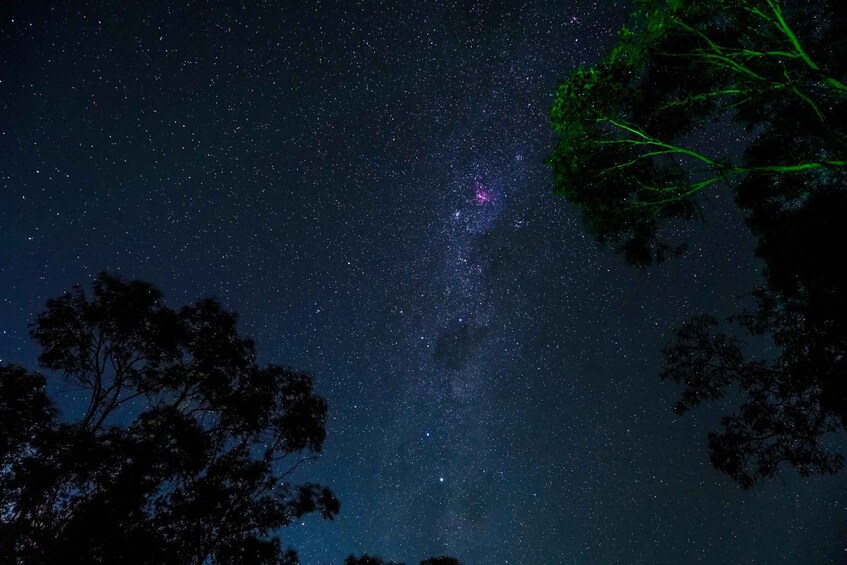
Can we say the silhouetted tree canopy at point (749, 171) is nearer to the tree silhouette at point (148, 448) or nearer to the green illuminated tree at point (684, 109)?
the green illuminated tree at point (684, 109)

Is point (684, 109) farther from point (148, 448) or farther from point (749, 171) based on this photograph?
point (148, 448)

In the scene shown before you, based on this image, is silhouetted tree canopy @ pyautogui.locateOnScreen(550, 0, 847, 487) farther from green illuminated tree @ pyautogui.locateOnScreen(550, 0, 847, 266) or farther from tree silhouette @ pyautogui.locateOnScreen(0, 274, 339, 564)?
tree silhouette @ pyautogui.locateOnScreen(0, 274, 339, 564)

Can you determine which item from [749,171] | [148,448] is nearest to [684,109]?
[749,171]

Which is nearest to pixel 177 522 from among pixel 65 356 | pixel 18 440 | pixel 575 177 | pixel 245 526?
pixel 245 526

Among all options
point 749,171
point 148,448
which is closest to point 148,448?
point 148,448

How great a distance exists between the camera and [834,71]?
8211 mm

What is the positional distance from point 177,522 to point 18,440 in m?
2.86

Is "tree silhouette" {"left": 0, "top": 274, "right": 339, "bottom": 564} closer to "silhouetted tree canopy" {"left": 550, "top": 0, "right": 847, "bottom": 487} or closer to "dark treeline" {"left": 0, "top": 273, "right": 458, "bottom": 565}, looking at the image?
"dark treeline" {"left": 0, "top": 273, "right": 458, "bottom": 565}

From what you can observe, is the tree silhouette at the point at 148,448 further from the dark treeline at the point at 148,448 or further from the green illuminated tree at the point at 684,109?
the green illuminated tree at the point at 684,109

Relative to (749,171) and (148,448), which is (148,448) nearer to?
(148,448)

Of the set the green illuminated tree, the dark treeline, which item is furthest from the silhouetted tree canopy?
the dark treeline

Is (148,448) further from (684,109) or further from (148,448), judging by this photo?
(684,109)

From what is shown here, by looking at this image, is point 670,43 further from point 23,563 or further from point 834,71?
point 23,563

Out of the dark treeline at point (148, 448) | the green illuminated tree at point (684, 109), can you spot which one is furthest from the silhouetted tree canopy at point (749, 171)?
the dark treeline at point (148, 448)
